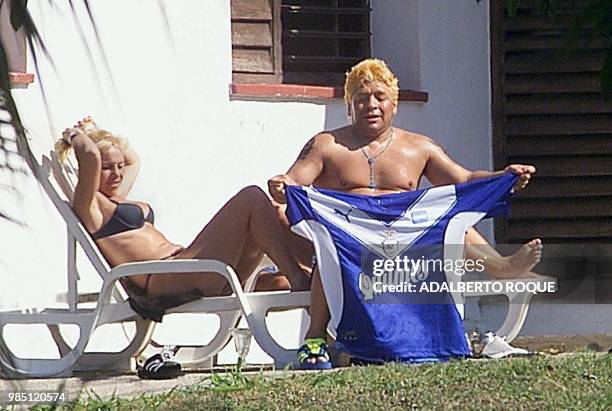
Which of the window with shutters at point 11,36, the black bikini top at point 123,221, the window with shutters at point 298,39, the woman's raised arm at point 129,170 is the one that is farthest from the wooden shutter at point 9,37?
the window with shutters at point 298,39

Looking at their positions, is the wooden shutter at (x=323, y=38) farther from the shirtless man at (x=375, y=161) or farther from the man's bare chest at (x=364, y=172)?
the man's bare chest at (x=364, y=172)

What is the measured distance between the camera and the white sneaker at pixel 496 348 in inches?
211

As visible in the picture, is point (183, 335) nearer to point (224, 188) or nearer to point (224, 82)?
point (224, 188)

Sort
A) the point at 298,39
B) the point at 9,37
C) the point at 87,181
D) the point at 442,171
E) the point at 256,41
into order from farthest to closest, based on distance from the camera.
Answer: the point at 298,39
the point at 256,41
the point at 442,171
the point at 87,181
the point at 9,37

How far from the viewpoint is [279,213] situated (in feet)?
17.9

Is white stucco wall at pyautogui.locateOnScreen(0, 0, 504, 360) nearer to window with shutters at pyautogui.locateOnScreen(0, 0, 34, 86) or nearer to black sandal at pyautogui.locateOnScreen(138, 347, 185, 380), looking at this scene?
black sandal at pyautogui.locateOnScreen(138, 347, 185, 380)

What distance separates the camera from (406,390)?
448cm

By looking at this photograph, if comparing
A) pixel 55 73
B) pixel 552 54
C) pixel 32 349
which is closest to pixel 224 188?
pixel 32 349

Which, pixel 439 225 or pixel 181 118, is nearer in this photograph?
pixel 439 225

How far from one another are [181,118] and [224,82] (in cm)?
32

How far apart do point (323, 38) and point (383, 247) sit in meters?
2.32

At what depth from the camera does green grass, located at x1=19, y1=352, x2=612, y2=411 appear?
4363 millimetres

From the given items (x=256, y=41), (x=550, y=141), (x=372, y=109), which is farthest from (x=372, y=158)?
(x=550, y=141)
